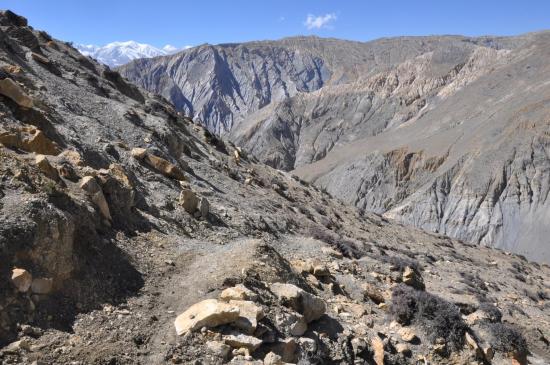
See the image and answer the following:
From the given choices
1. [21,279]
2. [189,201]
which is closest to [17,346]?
[21,279]

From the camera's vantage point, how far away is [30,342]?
589 centimetres

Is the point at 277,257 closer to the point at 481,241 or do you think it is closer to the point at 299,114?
the point at 481,241

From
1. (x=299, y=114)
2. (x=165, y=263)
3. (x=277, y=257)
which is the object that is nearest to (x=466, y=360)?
(x=277, y=257)

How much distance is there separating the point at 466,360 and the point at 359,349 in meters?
2.15

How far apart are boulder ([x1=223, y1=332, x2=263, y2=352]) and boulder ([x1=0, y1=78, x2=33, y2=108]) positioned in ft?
26.8

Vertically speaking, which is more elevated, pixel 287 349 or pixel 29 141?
pixel 29 141

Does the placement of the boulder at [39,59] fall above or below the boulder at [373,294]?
above

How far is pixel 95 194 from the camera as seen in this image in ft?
30.3

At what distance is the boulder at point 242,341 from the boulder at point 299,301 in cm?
140

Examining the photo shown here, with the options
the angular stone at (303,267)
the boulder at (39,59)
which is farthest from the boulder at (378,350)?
the boulder at (39,59)

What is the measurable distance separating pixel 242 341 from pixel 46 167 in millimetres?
4675

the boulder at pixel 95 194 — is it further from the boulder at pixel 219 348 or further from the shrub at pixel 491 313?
the shrub at pixel 491 313

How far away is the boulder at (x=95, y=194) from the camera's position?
9141 mm

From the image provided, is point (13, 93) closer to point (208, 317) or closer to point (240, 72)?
point (208, 317)
